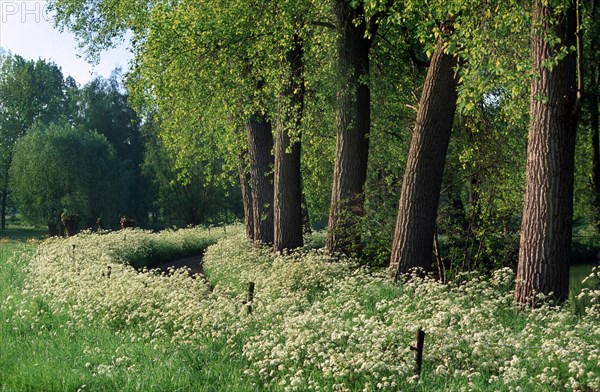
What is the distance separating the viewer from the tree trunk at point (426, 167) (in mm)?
13812

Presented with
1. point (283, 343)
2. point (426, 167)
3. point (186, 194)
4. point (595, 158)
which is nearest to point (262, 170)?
point (426, 167)

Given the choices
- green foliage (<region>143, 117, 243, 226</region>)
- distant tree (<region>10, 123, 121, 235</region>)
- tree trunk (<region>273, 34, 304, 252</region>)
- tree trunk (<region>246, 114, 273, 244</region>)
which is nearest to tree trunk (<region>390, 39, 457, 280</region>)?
tree trunk (<region>273, 34, 304, 252</region>)

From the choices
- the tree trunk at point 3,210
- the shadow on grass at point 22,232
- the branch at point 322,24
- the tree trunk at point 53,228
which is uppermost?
the branch at point 322,24

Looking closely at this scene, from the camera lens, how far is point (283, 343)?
9.11 meters

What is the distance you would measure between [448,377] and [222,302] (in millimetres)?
4040

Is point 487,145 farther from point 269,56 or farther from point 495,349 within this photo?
point 495,349

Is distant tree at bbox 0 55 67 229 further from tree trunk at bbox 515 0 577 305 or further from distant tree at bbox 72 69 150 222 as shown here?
tree trunk at bbox 515 0 577 305

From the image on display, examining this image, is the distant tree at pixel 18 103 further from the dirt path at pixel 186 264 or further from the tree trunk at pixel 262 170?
the tree trunk at pixel 262 170

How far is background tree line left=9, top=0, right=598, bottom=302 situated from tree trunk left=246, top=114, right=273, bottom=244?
47mm

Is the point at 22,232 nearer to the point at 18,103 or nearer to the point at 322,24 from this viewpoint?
the point at 18,103

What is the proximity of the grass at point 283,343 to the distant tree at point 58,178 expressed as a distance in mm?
42056

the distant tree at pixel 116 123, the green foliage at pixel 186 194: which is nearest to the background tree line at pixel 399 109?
the green foliage at pixel 186 194

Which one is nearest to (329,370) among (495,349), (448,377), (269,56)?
(448,377)

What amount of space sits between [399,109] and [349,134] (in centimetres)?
380
